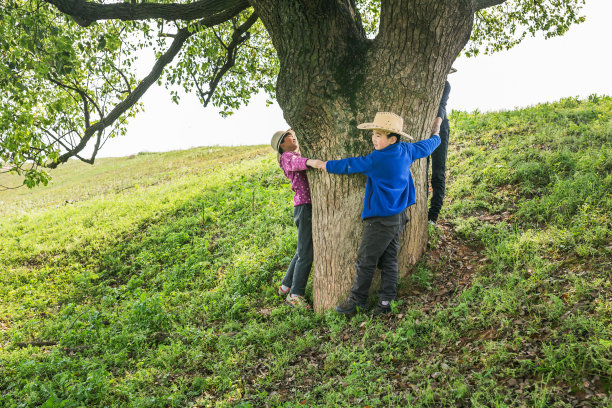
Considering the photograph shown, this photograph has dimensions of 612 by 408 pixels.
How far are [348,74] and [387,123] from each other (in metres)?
1.01

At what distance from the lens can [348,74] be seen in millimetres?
5844

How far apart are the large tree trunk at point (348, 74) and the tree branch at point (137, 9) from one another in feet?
6.00

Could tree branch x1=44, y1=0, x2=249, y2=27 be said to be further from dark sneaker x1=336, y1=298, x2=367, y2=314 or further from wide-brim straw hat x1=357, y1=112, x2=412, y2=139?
dark sneaker x1=336, y1=298, x2=367, y2=314

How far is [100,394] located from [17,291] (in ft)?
20.8

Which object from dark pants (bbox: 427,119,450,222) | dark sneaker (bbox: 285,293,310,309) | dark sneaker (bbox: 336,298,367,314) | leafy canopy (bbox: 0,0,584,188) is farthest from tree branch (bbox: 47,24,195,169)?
dark sneaker (bbox: 336,298,367,314)

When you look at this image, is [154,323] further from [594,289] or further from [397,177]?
[594,289]

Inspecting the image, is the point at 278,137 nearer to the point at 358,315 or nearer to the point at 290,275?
the point at 290,275

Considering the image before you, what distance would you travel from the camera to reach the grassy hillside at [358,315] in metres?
4.36

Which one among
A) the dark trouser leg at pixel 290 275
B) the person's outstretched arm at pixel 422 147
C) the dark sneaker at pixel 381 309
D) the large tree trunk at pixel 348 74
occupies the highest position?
the large tree trunk at pixel 348 74

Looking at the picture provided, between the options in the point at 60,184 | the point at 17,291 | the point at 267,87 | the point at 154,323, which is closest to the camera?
the point at 154,323

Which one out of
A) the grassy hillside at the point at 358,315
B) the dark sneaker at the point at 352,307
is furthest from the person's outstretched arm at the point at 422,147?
the dark sneaker at the point at 352,307

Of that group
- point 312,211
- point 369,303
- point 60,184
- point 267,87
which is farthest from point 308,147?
point 60,184

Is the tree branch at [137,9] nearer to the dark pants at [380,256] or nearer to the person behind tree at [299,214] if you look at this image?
the person behind tree at [299,214]

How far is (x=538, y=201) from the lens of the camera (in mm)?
7410
